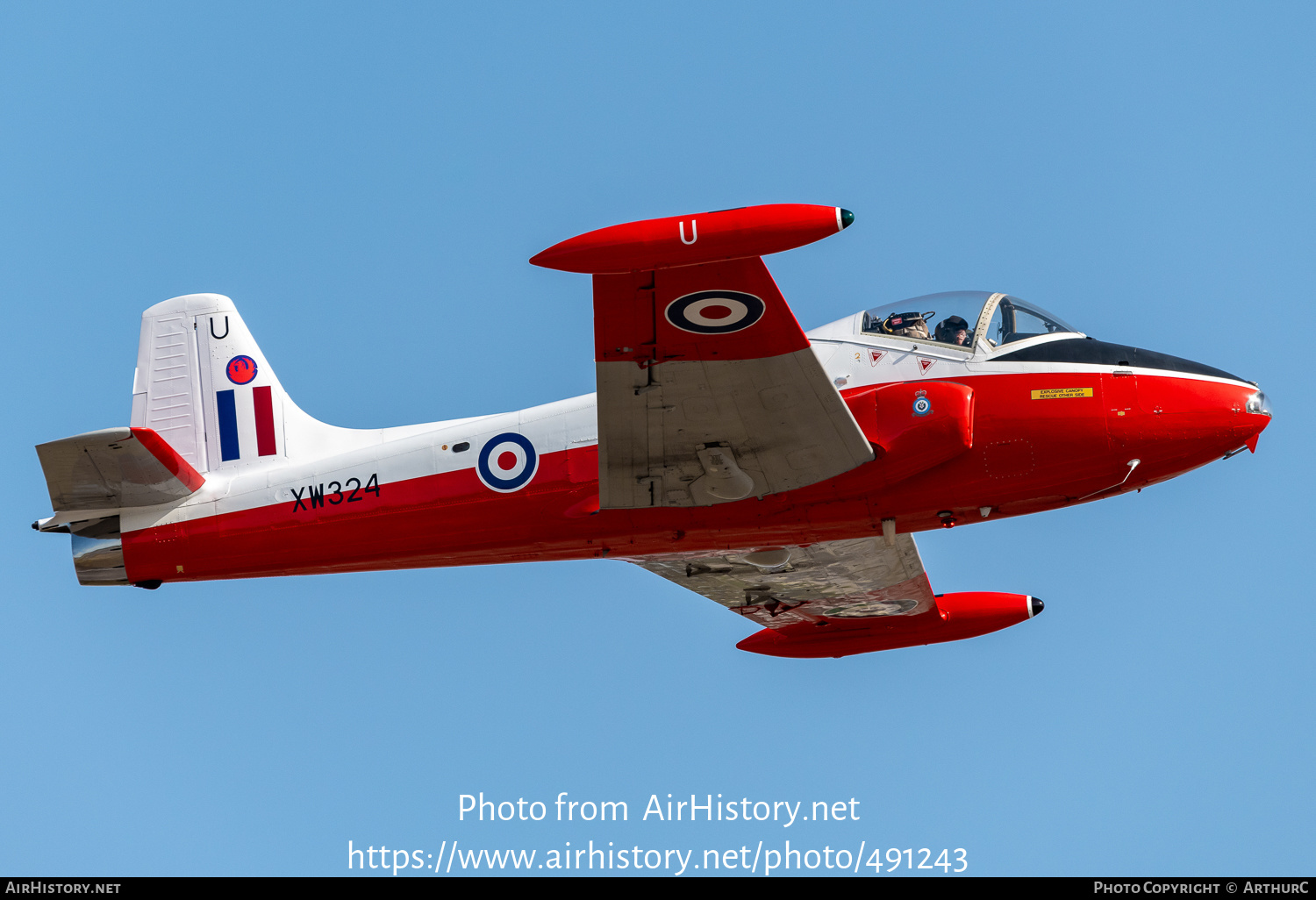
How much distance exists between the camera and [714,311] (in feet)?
39.4

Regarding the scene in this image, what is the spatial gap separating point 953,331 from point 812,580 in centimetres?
504

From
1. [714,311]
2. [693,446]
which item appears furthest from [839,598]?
[714,311]

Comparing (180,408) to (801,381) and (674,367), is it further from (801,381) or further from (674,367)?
(801,381)

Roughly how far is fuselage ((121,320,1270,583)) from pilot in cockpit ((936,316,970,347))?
0.15m

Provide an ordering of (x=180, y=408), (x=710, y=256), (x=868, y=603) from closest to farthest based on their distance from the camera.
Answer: (x=710, y=256) → (x=180, y=408) → (x=868, y=603)

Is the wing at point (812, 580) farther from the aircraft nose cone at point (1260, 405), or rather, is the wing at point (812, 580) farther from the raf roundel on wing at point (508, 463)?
the aircraft nose cone at point (1260, 405)

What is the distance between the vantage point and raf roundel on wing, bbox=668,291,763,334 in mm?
11844

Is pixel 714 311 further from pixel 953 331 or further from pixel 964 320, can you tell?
pixel 964 320

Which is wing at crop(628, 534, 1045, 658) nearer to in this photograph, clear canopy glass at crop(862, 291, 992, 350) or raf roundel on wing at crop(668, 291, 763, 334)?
clear canopy glass at crop(862, 291, 992, 350)

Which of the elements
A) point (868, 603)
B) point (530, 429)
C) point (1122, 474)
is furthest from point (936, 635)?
point (530, 429)

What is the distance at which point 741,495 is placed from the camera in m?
13.8

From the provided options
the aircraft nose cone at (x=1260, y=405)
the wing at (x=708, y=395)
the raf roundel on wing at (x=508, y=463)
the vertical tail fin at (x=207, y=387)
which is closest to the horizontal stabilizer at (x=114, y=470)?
the vertical tail fin at (x=207, y=387)

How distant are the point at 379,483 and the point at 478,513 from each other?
1.26 meters

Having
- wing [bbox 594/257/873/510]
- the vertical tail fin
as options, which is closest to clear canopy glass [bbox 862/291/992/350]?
wing [bbox 594/257/873/510]
